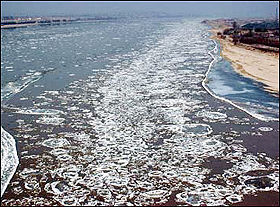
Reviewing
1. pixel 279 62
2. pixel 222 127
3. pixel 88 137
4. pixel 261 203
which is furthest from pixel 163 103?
pixel 279 62

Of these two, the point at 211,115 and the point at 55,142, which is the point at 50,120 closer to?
the point at 55,142

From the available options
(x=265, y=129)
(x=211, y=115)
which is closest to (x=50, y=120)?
(x=211, y=115)

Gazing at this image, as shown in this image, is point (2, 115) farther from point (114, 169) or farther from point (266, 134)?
point (266, 134)

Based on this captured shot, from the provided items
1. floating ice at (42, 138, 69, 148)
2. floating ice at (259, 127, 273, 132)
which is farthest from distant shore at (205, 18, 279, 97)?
floating ice at (42, 138, 69, 148)

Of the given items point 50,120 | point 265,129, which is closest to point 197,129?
point 265,129

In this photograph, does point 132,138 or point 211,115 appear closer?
point 132,138

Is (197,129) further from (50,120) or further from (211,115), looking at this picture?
(50,120)

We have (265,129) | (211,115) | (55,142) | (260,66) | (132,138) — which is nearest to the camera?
(55,142)

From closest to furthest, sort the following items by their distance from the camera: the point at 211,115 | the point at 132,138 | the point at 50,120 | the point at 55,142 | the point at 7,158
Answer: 1. the point at 7,158
2. the point at 55,142
3. the point at 132,138
4. the point at 50,120
5. the point at 211,115

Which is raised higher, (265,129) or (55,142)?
(55,142)
